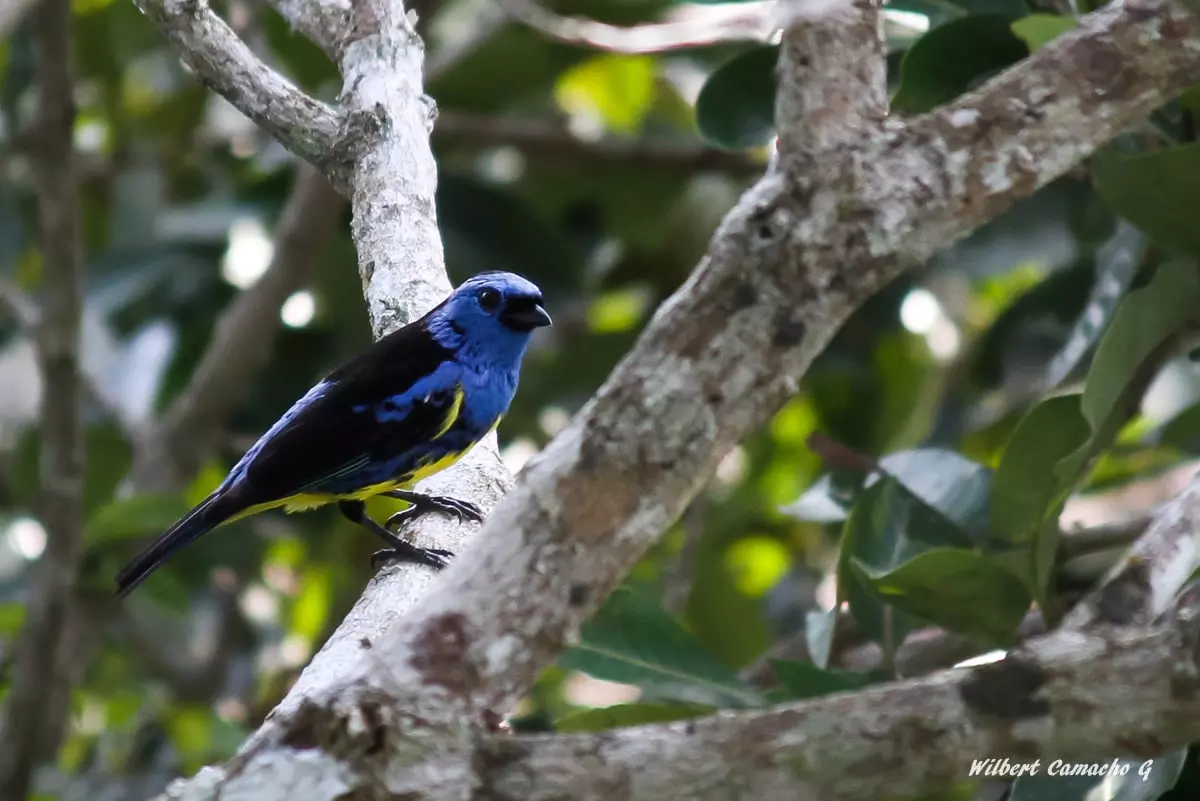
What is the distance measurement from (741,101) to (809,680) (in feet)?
5.11

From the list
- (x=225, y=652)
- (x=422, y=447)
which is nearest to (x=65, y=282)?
(x=422, y=447)

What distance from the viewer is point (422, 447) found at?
3.22 m

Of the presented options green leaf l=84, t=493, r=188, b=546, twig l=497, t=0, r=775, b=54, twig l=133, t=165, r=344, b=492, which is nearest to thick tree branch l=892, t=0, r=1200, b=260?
twig l=497, t=0, r=775, b=54

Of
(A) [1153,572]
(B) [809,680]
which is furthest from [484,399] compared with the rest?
(A) [1153,572]

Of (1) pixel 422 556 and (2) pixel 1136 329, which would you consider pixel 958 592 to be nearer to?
(2) pixel 1136 329

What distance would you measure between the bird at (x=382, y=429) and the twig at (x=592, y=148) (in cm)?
167

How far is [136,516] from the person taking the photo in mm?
4160

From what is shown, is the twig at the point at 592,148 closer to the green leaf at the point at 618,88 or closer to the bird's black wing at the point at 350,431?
the green leaf at the point at 618,88

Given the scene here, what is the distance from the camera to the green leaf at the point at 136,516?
13.5 feet

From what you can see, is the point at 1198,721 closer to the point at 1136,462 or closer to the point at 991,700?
the point at 991,700

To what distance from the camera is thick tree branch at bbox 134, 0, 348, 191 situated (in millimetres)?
3010

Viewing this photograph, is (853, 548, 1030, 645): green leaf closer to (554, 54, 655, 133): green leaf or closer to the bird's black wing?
the bird's black wing

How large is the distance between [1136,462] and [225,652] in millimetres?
3137

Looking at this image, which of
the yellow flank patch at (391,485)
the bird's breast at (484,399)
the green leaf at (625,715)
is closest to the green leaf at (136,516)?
the yellow flank patch at (391,485)
